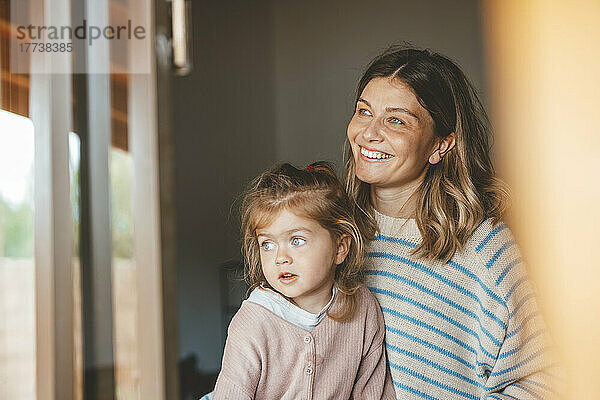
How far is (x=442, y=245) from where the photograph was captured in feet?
4.31

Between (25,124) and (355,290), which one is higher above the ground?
(25,124)

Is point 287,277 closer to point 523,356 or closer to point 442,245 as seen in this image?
point 442,245

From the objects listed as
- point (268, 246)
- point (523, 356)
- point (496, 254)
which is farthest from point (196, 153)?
point (523, 356)

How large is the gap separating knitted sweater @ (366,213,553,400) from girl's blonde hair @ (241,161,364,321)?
88mm

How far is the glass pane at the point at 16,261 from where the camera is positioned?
1154mm

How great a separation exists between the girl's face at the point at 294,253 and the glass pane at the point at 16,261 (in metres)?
0.37

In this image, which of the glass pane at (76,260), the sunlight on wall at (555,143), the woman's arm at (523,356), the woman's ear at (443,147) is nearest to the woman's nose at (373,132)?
the woman's ear at (443,147)

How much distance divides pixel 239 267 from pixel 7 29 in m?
0.54

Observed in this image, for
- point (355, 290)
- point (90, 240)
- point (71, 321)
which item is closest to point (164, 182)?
point (90, 240)

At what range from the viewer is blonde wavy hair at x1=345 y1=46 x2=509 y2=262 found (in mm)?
1310

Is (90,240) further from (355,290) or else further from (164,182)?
(355,290)

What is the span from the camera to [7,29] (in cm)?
118

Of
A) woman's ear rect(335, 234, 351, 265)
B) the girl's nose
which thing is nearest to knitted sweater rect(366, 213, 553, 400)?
woman's ear rect(335, 234, 351, 265)

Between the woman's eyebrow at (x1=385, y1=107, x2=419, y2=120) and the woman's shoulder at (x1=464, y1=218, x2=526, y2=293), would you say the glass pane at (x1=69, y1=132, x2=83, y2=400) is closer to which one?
the woman's eyebrow at (x1=385, y1=107, x2=419, y2=120)
